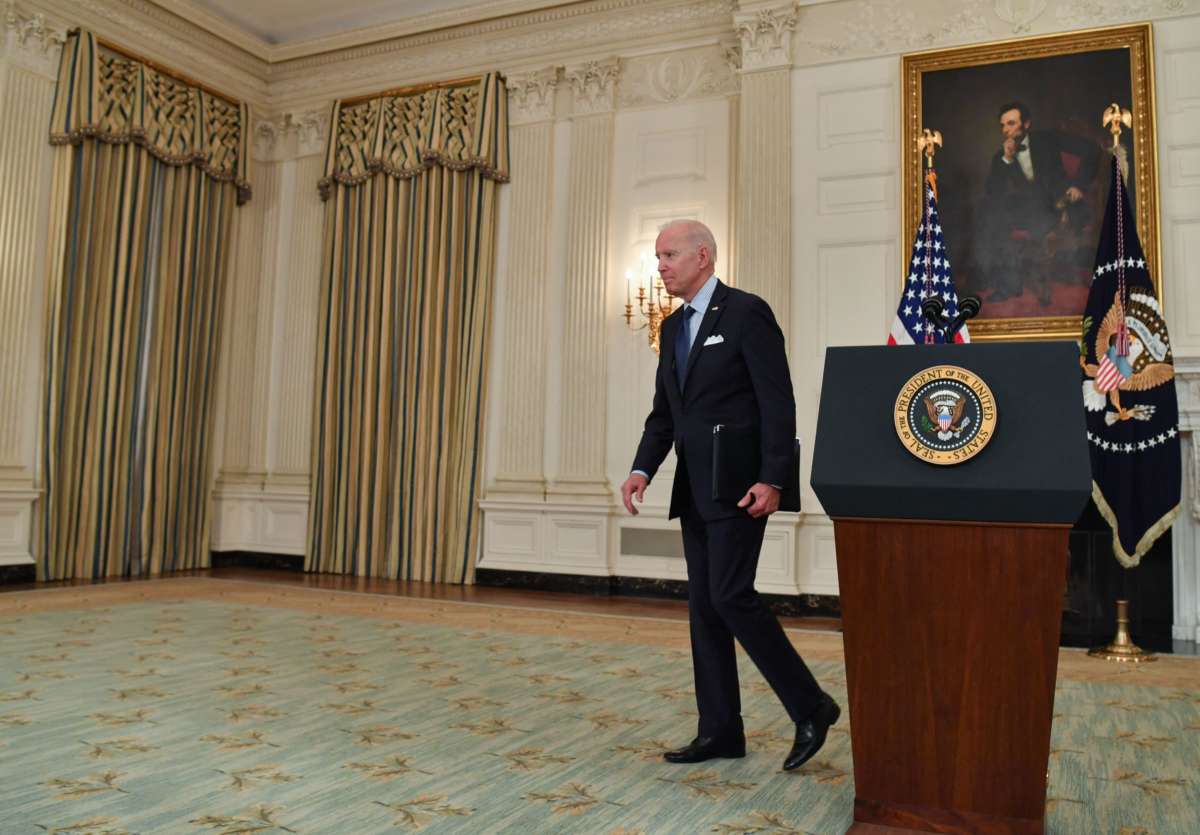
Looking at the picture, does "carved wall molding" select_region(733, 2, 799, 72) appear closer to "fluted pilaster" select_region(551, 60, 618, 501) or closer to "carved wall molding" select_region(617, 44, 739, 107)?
"carved wall molding" select_region(617, 44, 739, 107)

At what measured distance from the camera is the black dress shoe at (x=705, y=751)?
2.67m

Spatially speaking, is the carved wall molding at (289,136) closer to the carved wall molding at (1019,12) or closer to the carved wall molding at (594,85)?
the carved wall molding at (594,85)

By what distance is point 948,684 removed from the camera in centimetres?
203

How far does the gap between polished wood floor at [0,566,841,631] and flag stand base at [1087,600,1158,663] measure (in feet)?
4.96

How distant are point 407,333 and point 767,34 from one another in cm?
385

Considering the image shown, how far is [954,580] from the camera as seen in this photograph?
6.63 ft

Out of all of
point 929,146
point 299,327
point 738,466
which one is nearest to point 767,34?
point 929,146

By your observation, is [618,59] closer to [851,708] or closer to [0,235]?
[0,235]

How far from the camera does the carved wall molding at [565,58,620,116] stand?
26.1 ft

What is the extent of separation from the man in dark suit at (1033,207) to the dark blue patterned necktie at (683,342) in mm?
4395

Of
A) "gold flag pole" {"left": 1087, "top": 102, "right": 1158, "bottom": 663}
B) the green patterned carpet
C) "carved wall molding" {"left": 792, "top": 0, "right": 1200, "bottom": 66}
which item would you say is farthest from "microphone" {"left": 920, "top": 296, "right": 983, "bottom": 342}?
"carved wall molding" {"left": 792, "top": 0, "right": 1200, "bottom": 66}

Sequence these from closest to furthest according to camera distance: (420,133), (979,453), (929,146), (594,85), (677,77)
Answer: (979,453)
(929,146)
(677,77)
(594,85)
(420,133)

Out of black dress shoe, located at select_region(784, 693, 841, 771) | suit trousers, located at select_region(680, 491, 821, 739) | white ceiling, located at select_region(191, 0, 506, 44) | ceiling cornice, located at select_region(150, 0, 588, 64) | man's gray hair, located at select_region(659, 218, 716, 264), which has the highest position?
white ceiling, located at select_region(191, 0, 506, 44)

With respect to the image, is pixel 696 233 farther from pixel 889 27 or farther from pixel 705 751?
pixel 889 27
